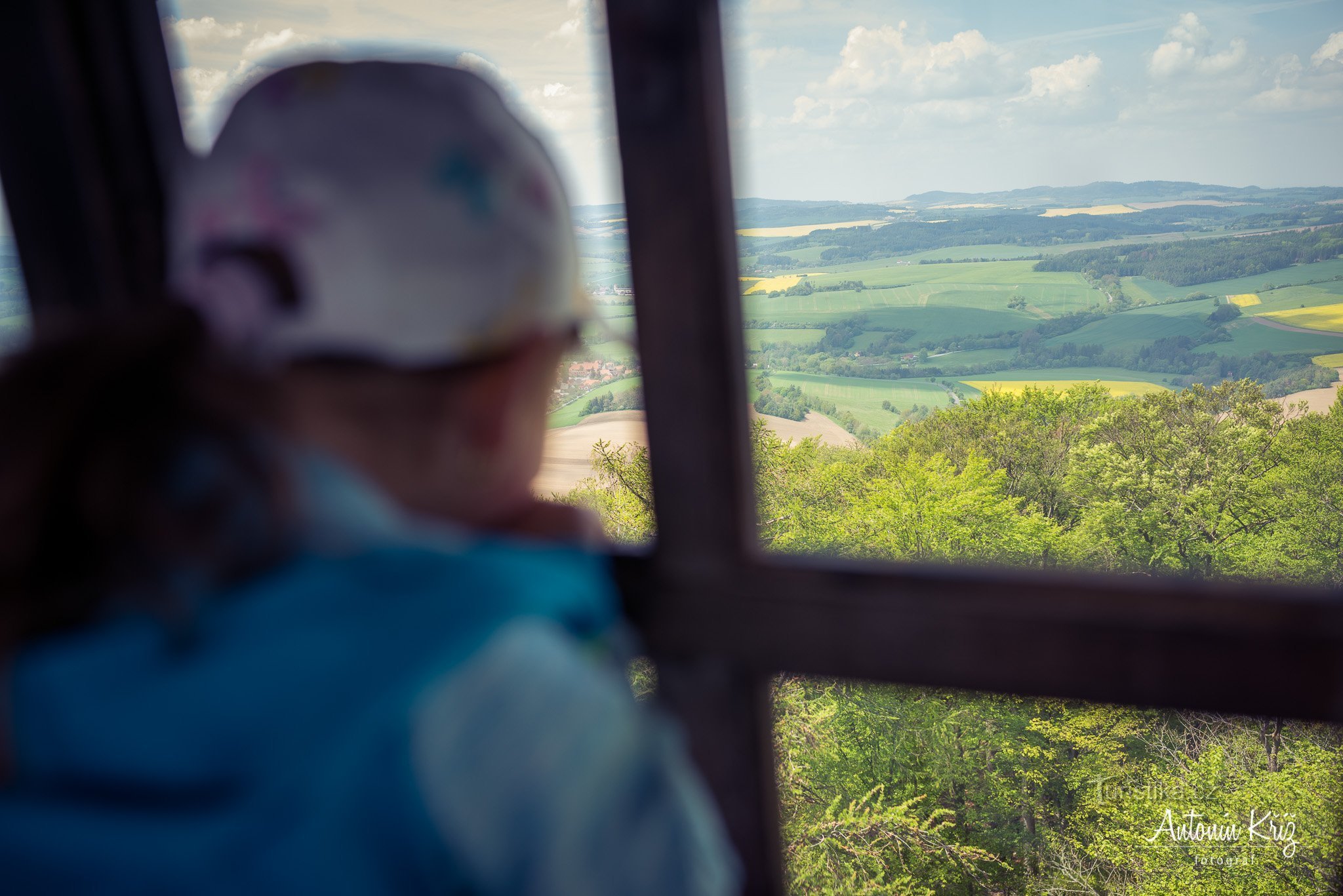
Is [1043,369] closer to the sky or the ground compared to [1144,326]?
closer to the ground

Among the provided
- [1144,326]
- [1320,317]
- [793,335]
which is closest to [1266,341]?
[1144,326]

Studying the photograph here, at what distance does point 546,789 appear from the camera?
40 cm

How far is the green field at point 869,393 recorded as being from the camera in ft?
17.6

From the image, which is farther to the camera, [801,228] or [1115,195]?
[1115,195]

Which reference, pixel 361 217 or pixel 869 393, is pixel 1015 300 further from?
pixel 361 217

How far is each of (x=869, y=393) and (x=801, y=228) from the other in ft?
7.22

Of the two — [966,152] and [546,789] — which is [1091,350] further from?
[546,789]

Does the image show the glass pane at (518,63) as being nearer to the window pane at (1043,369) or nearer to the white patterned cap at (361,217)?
the window pane at (1043,369)

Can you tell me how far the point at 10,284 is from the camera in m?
1.24

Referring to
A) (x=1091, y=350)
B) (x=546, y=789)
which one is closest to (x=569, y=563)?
(x=546, y=789)

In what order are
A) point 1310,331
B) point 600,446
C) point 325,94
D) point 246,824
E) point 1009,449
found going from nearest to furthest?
point 246,824 < point 325,94 < point 1310,331 < point 600,446 < point 1009,449

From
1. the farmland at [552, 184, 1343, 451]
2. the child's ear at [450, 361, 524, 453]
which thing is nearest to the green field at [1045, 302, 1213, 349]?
the farmland at [552, 184, 1343, 451]

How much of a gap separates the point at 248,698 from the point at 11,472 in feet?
0.66

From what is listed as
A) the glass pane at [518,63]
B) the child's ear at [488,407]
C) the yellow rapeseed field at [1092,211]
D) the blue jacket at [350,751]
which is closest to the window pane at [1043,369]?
the yellow rapeseed field at [1092,211]
